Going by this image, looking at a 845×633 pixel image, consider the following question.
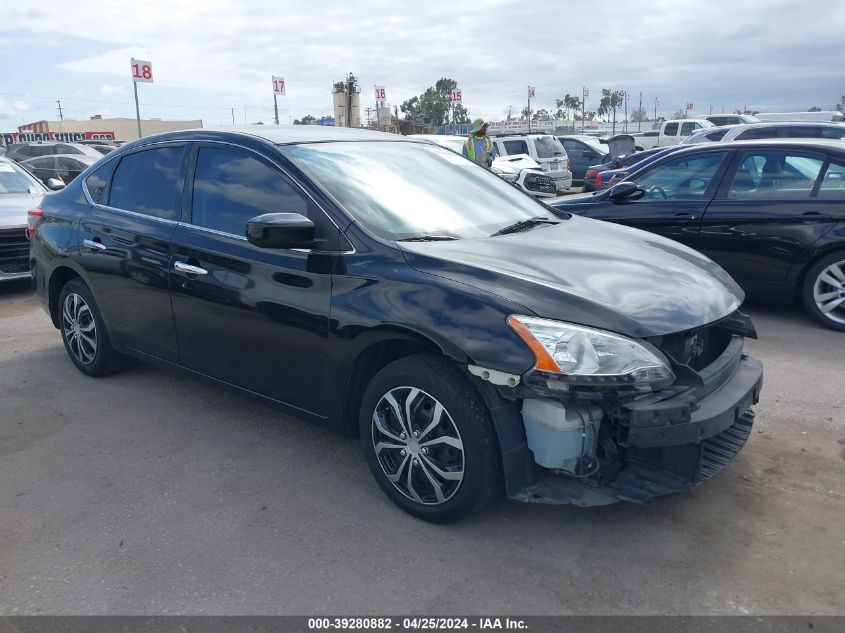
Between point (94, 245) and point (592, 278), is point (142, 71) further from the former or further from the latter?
point (592, 278)

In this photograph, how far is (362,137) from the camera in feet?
14.6

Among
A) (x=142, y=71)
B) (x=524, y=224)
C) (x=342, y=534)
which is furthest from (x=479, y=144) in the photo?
(x=142, y=71)

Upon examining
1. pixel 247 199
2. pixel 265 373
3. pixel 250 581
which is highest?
pixel 247 199

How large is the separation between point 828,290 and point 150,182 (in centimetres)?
534

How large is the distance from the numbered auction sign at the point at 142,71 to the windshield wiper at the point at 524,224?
1853 centimetres

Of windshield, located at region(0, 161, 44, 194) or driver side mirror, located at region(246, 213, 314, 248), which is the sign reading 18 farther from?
driver side mirror, located at region(246, 213, 314, 248)

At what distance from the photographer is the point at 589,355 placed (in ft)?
9.30

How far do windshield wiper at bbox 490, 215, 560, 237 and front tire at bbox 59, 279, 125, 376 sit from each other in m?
2.87

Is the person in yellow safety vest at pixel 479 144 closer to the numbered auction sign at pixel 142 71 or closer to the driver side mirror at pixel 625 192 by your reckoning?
the driver side mirror at pixel 625 192

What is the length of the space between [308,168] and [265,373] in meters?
1.08

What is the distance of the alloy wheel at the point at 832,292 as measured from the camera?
605 centimetres

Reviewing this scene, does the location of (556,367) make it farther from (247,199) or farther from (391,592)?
(247,199)

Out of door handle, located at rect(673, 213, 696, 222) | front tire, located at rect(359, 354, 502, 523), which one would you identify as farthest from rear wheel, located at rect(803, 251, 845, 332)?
front tire, located at rect(359, 354, 502, 523)

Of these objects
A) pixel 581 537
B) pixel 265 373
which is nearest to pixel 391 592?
pixel 581 537
